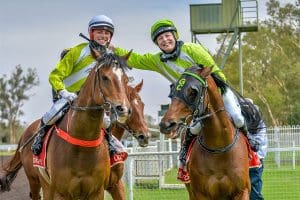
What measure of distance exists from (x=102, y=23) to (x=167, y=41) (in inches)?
30.8

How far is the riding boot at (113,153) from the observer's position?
7.24 m

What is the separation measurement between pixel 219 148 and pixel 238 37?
80.0ft

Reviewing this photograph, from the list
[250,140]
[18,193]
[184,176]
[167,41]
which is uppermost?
[167,41]

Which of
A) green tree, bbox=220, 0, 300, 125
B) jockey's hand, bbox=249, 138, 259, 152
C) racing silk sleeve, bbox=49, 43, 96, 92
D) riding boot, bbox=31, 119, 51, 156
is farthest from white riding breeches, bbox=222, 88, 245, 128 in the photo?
green tree, bbox=220, 0, 300, 125

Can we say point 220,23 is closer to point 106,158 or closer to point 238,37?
point 238,37

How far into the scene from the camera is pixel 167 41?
689 cm

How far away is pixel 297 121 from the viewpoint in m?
44.0

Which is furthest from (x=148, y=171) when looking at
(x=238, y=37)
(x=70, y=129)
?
(x=238, y=37)

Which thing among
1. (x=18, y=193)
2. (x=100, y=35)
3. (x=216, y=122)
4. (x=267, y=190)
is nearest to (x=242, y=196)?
(x=216, y=122)

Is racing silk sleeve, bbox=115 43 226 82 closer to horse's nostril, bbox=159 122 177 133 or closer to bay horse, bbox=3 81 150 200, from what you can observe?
bay horse, bbox=3 81 150 200

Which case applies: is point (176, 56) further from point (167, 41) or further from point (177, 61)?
point (167, 41)

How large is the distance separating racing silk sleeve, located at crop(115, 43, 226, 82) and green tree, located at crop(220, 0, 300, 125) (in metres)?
43.6

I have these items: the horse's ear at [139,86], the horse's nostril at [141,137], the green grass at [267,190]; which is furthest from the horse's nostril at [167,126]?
the green grass at [267,190]

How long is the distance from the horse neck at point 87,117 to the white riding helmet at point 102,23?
0.92 m
